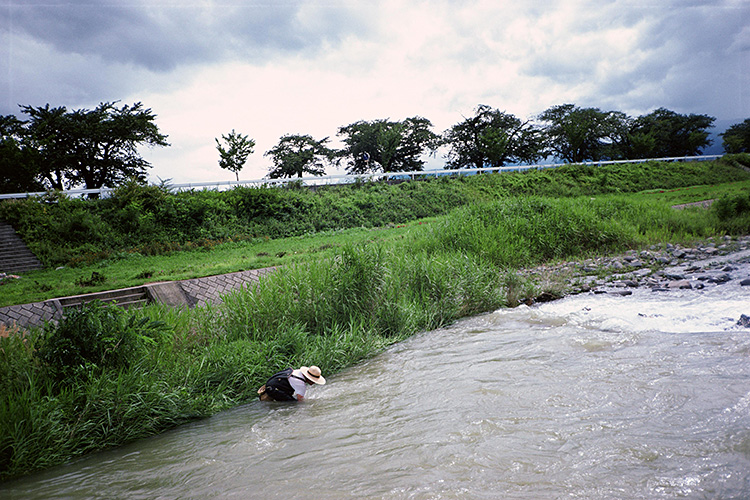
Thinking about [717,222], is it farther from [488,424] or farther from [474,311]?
[488,424]

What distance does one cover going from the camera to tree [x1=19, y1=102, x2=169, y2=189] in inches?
913

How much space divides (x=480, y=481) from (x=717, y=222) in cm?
1351

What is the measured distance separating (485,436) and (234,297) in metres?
4.05

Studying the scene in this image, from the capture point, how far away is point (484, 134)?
123 ft

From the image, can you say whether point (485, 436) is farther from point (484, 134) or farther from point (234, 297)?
point (484, 134)

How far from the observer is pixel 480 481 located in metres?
2.63

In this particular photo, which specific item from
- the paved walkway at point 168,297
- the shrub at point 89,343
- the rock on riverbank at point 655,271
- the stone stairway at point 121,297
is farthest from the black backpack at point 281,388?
the rock on riverbank at point 655,271

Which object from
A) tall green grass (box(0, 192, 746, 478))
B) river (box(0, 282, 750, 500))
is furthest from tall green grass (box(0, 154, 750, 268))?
river (box(0, 282, 750, 500))

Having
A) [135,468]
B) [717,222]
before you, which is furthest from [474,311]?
[717,222]

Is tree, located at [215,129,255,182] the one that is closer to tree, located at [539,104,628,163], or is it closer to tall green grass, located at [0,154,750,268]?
tall green grass, located at [0,154,750,268]

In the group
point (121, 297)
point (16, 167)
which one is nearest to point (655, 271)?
point (121, 297)

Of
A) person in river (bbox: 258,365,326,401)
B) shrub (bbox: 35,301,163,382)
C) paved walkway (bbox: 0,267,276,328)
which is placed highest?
shrub (bbox: 35,301,163,382)

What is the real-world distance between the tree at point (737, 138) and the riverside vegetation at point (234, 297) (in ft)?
76.6

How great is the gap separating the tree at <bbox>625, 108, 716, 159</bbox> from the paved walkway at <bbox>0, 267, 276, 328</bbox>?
1612 inches
